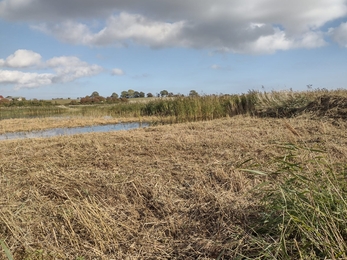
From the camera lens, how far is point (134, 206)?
2.45 metres

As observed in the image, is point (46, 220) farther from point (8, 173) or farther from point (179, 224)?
point (8, 173)

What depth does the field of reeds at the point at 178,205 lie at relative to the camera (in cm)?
161

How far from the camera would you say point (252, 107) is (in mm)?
11406

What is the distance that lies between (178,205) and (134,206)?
1.32 ft

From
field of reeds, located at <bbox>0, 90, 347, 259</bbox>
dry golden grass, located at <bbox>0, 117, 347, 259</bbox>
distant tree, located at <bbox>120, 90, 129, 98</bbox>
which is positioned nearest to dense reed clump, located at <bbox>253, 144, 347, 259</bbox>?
field of reeds, located at <bbox>0, 90, 347, 259</bbox>

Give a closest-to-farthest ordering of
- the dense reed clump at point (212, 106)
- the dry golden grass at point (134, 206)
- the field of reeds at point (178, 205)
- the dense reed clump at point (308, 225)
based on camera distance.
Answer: the dense reed clump at point (308, 225) → the field of reeds at point (178, 205) → the dry golden grass at point (134, 206) → the dense reed clump at point (212, 106)

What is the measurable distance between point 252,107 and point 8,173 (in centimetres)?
968

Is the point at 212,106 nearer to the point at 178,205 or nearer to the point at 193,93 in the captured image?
the point at 193,93

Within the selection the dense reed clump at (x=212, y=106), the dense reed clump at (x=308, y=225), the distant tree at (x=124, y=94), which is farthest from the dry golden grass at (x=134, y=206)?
the distant tree at (x=124, y=94)

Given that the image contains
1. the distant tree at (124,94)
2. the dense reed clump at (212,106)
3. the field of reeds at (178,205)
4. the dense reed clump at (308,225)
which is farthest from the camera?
the distant tree at (124,94)

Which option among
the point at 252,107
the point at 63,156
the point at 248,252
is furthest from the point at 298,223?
the point at 252,107

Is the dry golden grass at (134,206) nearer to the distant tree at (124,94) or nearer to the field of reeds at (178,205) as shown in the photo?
the field of reeds at (178,205)

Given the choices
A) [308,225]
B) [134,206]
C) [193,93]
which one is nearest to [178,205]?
[134,206]

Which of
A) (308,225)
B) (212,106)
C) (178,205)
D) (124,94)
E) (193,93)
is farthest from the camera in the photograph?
(124,94)
